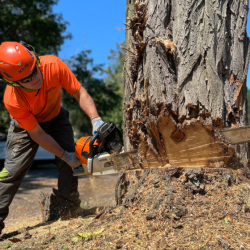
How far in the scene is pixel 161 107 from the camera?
2438 millimetres

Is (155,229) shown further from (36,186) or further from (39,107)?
(36,186)

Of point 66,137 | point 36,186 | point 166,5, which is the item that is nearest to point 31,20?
point 36,186

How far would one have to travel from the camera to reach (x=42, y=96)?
3.04 metres

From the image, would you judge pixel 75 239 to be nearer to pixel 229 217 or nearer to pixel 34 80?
pixel 229 217

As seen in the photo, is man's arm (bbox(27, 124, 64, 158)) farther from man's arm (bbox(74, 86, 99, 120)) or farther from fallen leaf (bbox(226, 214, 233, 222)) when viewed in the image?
fallen leaf (bbox(226, 214, 233, 222))

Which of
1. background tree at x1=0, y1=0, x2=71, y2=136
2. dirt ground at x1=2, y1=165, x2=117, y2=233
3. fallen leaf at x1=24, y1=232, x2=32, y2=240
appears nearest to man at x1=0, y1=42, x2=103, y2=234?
fallen leaf at x1=24, y1=232, x2=32, y2=240

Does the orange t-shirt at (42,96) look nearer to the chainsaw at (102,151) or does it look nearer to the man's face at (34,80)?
the man's face at (34,80)

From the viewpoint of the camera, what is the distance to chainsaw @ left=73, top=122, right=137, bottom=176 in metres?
2.73

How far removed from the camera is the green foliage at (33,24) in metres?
10.5

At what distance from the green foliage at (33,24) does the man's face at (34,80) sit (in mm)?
8324

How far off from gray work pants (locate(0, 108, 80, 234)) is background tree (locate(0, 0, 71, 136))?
7824 millimetres

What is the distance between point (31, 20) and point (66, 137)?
8.61 metres

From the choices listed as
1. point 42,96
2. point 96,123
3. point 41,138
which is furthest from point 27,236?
point 42,96

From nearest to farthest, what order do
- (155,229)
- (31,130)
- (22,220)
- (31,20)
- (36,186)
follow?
(155,229) < (31,130) < (22,220) < (36,186) < (31,20)
